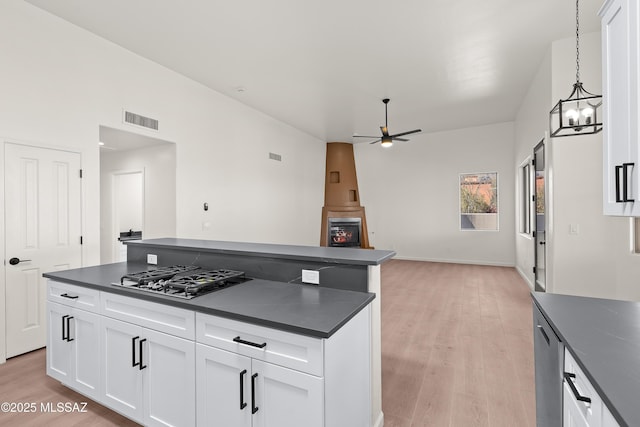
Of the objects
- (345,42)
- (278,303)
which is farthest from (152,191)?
(278,303)

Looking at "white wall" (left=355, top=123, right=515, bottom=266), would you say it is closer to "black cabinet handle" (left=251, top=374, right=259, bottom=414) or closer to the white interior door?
the white interior door

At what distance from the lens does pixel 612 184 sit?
1.27 m

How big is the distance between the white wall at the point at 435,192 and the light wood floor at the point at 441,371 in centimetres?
303

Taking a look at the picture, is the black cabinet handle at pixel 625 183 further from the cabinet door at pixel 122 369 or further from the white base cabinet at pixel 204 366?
the cabinet door at pixel 122 369

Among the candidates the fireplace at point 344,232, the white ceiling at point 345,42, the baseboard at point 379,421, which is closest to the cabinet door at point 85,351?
the baseboard at point 379,421

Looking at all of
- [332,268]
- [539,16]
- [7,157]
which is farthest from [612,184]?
[7,157]

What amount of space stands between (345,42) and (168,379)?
3.72m

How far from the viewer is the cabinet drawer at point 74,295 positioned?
202cm

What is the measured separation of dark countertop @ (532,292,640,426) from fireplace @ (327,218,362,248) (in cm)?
701

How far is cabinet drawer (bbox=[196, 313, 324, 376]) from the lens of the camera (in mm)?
1287

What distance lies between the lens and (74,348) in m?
2.12

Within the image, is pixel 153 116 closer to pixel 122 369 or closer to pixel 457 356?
pixel 122 369

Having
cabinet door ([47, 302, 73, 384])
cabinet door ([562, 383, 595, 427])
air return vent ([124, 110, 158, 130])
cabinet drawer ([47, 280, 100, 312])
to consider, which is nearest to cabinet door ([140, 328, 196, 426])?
cabinet drawer ([47, 280, 100, 312])

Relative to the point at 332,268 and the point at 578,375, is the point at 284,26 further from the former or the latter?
the point at 578,375
